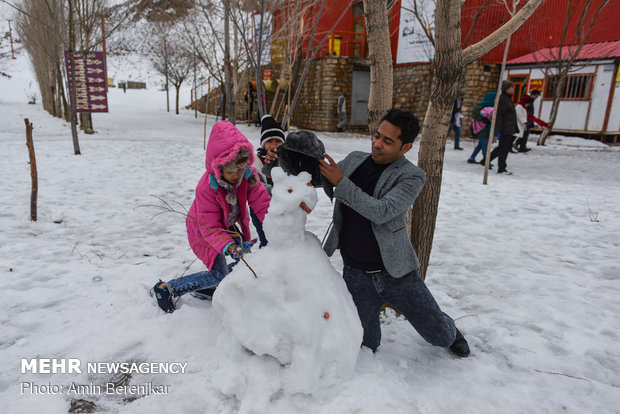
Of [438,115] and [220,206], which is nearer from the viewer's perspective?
[220,206]

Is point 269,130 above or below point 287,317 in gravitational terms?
above

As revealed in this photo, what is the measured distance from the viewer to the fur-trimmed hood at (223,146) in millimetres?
2254

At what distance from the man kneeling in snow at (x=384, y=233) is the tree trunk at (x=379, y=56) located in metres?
0.62

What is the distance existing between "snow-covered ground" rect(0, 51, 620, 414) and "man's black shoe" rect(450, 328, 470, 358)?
0.05 meters

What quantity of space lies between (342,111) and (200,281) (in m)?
14.9

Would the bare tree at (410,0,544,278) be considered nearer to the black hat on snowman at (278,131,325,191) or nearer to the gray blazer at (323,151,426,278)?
the gray blazer at (323,151,426,278)

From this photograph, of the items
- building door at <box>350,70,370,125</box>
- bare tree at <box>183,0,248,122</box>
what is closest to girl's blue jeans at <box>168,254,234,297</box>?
bare tree at <box>183,0,248,122</box>

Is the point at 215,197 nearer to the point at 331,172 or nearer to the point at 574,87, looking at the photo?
the point at 331,172

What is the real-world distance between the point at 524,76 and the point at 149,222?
54.9 feet

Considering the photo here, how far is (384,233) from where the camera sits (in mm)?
2023

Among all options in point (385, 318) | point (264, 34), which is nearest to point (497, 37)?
point (385, 318)

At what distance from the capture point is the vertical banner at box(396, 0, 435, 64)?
47.5 feet

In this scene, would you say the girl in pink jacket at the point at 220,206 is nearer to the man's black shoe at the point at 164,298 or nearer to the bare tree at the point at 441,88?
the man's black shoe at the point at 164,298

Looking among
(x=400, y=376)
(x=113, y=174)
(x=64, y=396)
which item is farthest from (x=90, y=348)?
(x=113, y=174)
